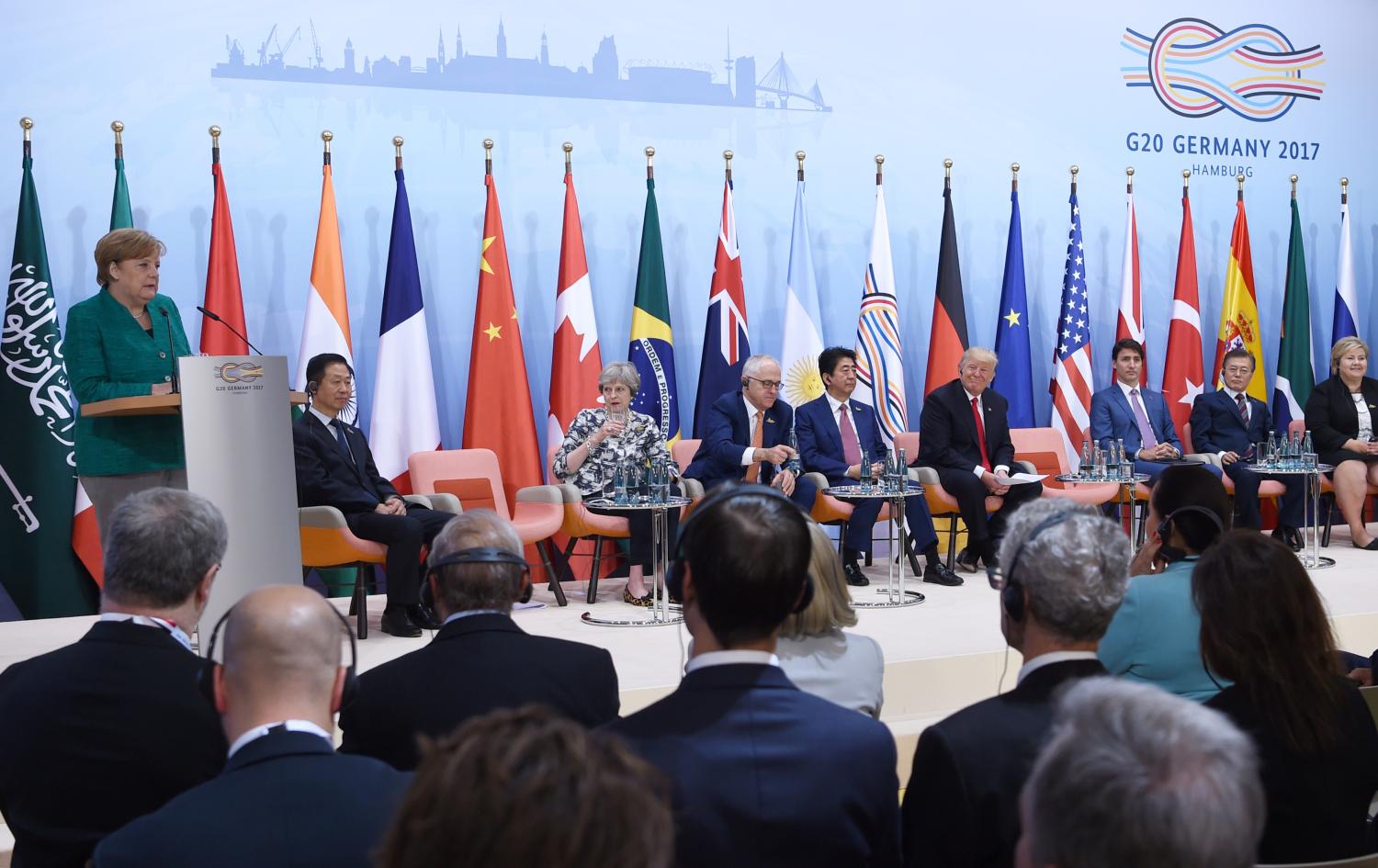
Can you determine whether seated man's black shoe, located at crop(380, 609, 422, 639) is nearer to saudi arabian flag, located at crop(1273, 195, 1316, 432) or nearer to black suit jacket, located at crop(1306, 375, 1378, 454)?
black suit jacket, located at crop(1306, 375, 1378, 454)

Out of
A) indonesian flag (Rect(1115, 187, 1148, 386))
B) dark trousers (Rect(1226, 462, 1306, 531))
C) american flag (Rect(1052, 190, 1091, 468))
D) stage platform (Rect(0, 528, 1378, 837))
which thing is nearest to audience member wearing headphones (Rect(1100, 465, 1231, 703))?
stage platform (Rect(0, 528, 1378, 837))

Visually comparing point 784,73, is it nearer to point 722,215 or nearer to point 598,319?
point 722,215

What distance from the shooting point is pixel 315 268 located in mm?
6207

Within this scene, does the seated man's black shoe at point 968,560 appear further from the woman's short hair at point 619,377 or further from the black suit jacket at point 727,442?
the woman's short hair at point 619,377

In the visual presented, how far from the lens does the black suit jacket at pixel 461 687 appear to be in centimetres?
199

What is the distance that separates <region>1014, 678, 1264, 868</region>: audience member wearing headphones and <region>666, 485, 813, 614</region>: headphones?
71cm

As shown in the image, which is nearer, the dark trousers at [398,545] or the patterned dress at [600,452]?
the dark trousers at [398,545]

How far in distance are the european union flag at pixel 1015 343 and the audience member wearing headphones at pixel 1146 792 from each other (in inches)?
267

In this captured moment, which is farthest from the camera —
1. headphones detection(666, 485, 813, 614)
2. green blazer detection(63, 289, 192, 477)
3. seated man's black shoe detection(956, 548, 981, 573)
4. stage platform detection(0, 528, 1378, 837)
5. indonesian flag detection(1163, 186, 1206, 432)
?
indonesian flag detection(1163, 186, 1206, 432)

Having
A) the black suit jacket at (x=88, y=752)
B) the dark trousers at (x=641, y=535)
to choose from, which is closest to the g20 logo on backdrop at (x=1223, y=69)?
the dark trousers at (x=641, y=535)

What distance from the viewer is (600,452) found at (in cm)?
593

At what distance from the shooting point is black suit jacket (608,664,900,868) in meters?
1.47

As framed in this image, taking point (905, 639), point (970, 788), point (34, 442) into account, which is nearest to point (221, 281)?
point (34, 442)

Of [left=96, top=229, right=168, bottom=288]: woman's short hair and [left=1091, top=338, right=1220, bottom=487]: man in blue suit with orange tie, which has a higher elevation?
[left=96, top=229, right=168, bottom=288]: woman's short hair
